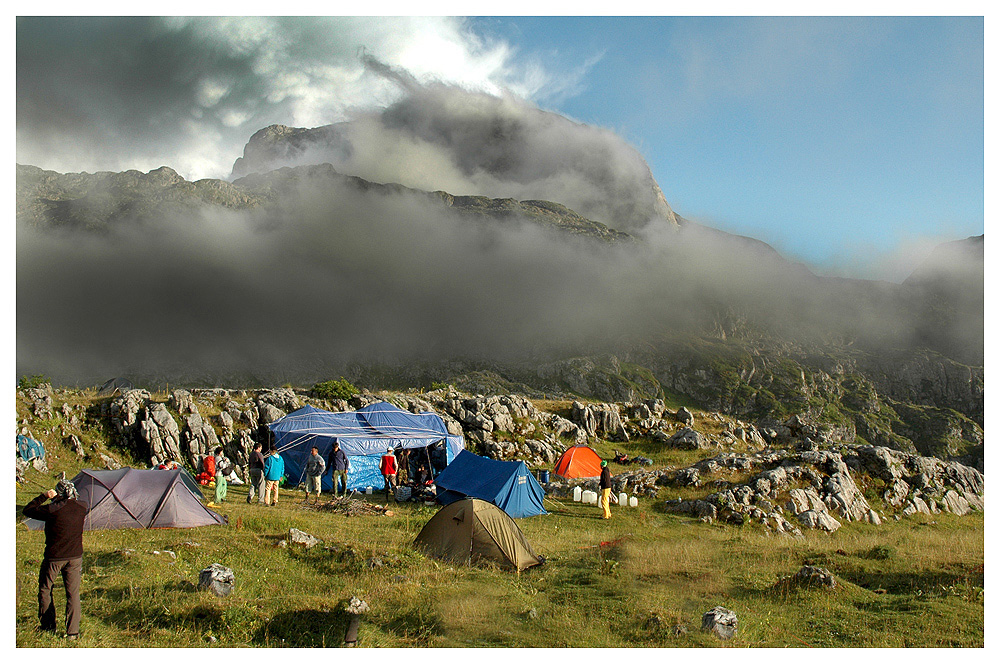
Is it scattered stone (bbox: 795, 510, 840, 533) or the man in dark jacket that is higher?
the man in dark jacket

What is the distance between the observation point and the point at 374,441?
30359mm

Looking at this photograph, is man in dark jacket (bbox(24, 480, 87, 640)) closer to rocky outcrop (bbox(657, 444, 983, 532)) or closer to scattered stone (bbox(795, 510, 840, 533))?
rocky outcrop (bbox(657, 444, 983, 532))

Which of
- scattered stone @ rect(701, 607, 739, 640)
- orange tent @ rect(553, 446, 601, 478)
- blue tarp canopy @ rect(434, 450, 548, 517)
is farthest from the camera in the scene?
orange tent @ rect(553, 446, 601, 478)

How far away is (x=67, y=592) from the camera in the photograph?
956 centimetres

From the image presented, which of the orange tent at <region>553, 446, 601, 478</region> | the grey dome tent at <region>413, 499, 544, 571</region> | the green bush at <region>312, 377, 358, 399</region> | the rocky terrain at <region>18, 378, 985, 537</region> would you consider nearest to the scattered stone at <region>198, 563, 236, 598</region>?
the grey dome tent at <region>413, 499, 544, 571</region>

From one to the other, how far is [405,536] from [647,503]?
1465cm

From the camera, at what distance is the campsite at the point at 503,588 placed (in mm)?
10891

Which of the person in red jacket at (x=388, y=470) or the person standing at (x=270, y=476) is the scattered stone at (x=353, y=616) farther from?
the person in red jacket at (x=388, y=470)

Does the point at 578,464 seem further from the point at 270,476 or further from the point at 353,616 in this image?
the point at 353,616

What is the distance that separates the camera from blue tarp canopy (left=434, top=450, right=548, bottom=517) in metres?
24.2

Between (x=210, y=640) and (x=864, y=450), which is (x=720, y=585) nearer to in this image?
(x=210, y=640)

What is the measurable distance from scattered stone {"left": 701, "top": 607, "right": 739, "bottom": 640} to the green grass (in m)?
0.20

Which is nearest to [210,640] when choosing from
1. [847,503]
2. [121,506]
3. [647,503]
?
[121,506]

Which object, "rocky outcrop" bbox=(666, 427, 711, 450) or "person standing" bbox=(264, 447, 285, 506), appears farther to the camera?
"rocky outcrop" bbox=(666, 427, 711, 450)
